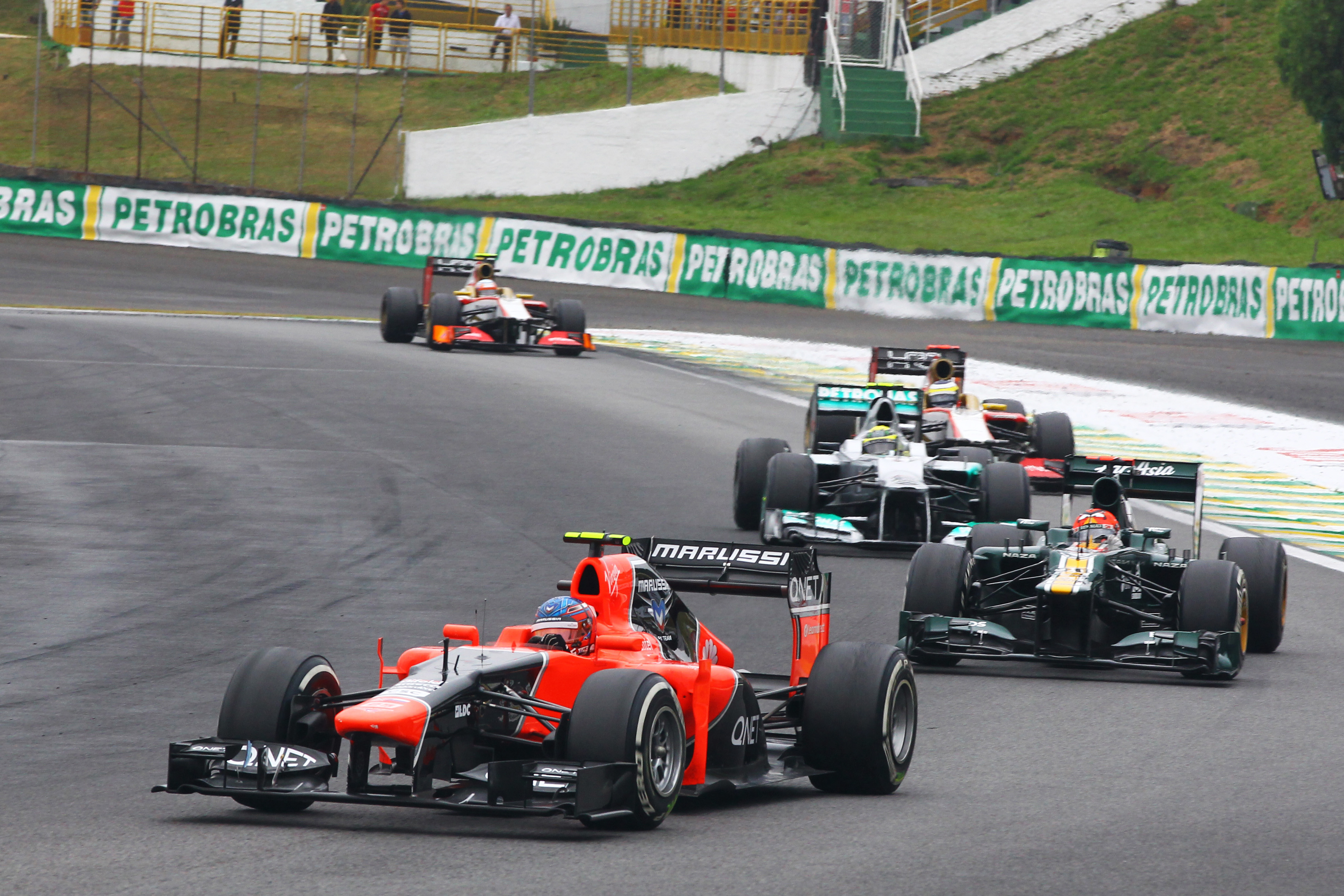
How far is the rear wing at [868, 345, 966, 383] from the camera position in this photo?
68.3ft

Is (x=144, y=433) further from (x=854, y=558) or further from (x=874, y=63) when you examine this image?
(x=874, y=63)

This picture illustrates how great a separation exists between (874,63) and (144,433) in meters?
35.1

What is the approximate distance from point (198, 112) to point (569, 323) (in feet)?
54.8

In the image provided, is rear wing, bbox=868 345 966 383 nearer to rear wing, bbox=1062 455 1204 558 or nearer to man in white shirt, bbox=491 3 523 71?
rear wing, bbox=1062 455 1204 558

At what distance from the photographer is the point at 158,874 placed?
6.48 meters

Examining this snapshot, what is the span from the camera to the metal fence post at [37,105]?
141 feet

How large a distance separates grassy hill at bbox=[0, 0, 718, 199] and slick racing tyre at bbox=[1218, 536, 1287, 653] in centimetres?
3464

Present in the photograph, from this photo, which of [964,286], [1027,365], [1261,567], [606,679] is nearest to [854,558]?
[1261,567]

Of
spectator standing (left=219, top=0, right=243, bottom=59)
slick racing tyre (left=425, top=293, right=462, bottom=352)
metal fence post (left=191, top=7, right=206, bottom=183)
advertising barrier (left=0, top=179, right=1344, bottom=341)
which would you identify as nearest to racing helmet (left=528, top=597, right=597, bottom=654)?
slick racing tyre (left=425, top=293, right=462, bottom=352)

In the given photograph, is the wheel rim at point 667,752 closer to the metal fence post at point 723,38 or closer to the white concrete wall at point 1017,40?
the metal fence post at point 723,38

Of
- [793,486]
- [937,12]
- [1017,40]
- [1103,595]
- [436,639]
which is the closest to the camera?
[436,639]

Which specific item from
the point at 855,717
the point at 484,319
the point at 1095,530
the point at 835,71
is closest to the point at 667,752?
the point at 855,717

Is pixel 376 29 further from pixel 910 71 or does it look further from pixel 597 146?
pixel 910 71

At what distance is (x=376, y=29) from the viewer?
50.6 metres
